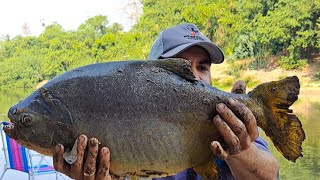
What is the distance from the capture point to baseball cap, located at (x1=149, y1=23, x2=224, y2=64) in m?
2.79

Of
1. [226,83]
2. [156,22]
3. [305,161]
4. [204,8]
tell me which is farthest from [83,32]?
[305,161]

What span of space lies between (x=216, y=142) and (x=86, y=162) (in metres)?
0.63

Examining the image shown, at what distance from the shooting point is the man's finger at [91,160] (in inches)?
79.4

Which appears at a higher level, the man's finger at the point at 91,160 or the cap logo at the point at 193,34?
the cap logo at the point at 193,34

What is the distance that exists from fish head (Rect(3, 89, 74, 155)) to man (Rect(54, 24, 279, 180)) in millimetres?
67

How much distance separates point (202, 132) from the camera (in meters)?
2.14

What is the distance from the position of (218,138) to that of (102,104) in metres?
0.58

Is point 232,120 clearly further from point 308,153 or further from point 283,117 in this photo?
point 308,153

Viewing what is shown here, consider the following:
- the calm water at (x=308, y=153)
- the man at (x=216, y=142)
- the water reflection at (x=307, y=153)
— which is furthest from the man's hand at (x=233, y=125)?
the water reflection at (x=307, y=153)

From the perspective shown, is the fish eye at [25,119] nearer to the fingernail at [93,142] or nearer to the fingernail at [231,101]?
the fingernail at [93,142]

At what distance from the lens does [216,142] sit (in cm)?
209

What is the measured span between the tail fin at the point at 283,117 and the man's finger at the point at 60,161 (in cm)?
95

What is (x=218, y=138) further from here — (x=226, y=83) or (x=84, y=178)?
(x=226, y=83)

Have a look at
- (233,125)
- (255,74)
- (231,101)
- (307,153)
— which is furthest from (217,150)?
(255,74)
